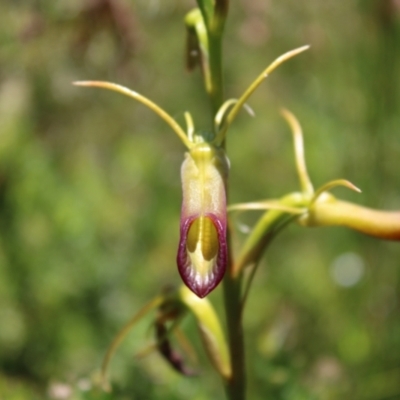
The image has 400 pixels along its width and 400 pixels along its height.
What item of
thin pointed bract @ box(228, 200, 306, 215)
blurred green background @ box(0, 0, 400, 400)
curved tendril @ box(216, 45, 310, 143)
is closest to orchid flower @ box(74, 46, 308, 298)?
curved tendril @ box(216, 45, 310, 143)

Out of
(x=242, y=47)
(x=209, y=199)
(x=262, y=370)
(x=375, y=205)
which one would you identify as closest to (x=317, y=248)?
(x=375, y=205)

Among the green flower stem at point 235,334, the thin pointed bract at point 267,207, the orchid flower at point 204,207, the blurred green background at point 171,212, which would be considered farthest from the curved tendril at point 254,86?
the blurred green background at point 171,212

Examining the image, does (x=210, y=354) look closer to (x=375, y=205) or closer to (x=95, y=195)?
(x=375, y=205)

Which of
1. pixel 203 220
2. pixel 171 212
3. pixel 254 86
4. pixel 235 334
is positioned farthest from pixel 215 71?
pixel 171 212

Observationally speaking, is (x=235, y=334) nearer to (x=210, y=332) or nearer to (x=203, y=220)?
(x=210, y=332)

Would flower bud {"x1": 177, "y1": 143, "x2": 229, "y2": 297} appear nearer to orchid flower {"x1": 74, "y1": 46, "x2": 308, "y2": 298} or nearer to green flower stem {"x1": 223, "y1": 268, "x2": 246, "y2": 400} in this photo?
orchid flower {"x1": 74, "y1": 46, "x2": 308, "y2": 298}

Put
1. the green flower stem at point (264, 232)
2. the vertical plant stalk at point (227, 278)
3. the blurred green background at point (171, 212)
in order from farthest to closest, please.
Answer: the blurred green background at point (171, 212)
the green flower stem at point (264, 232)
the vertical plant stalk at point (227, 278)

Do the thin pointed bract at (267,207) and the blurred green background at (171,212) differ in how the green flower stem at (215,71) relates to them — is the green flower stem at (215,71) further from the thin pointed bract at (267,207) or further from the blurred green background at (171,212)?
the blurred green background at (171,212)
